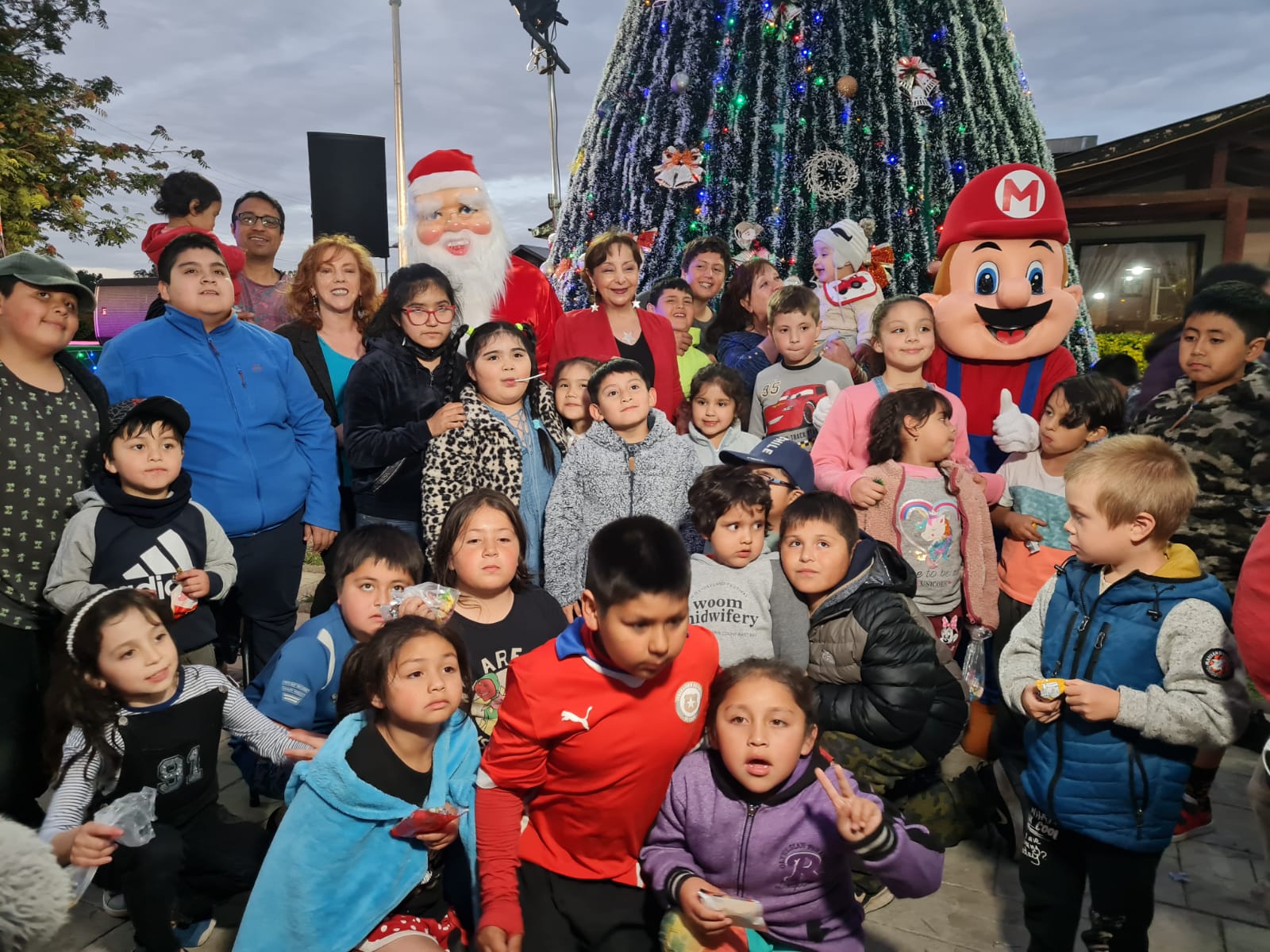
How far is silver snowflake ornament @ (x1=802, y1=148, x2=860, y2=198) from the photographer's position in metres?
5.63

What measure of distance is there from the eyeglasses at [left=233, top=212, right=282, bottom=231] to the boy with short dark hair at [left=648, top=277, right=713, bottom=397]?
7.15ft

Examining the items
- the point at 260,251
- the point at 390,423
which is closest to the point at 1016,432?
the point at 390,423

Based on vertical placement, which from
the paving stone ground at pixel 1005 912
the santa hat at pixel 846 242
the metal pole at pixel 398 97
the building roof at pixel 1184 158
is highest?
the metal pole at pixel 398 97

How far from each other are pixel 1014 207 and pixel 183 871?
4.16 m

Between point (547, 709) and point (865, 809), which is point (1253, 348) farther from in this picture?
point (547, 709)

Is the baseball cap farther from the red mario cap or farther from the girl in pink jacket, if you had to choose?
the red mario cap

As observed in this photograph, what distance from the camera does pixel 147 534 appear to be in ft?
9.15

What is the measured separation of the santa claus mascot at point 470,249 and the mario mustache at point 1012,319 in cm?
215

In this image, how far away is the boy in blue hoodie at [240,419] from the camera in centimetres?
314

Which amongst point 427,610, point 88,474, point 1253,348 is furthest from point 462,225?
point 1253,348

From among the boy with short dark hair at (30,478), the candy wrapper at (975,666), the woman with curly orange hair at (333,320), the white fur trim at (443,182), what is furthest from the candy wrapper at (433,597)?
the white fur trim at (443,182)

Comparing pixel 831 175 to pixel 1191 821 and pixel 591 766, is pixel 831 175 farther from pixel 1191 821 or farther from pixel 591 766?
pixel 591 766

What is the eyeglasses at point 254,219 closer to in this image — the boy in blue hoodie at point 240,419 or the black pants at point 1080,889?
the boy in blue hoodie at point 240,419

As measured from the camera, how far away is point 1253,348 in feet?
10.8
